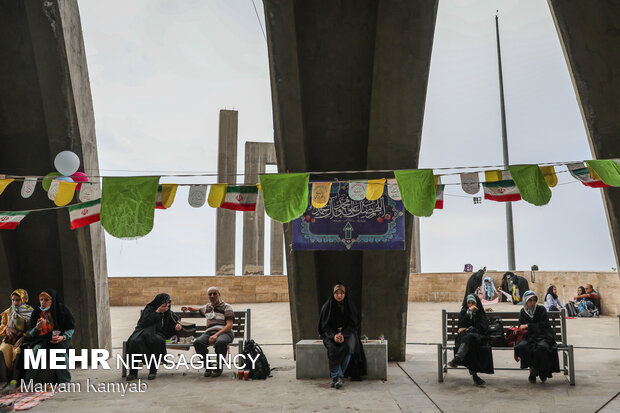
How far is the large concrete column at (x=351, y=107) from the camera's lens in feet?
21.3

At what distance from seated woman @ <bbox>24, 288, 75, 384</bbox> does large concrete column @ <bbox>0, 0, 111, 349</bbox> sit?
1394 mm

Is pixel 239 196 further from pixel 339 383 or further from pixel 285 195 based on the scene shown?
pixel 339 383

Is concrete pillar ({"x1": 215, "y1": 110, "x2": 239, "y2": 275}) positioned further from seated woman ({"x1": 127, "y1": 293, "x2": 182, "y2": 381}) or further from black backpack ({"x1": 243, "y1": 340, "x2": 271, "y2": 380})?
black backpack ({"x1": 243, "y1": 340, "x2": 271, "y2": 380})

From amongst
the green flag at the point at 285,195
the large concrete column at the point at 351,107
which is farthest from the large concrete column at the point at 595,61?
the green flag at the point at 285,195

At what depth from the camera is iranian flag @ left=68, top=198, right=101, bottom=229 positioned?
6129 millimetres

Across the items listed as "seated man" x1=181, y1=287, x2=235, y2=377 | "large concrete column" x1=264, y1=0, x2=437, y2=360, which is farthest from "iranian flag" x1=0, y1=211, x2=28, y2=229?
"large concrete column" x1=264, y1=0, x2=437, y2=360

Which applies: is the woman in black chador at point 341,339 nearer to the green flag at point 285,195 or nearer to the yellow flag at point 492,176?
the green flag at point 285,195

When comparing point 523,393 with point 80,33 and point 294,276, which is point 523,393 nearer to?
point 294,276

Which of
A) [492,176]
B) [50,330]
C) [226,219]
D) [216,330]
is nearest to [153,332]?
[216,330]

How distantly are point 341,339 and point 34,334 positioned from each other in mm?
3631

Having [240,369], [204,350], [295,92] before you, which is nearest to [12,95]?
[295,92]

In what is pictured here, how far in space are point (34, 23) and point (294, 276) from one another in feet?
16.1

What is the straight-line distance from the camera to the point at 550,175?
5.92 meters

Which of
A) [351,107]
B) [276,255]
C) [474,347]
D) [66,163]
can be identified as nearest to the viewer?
[474,347]
